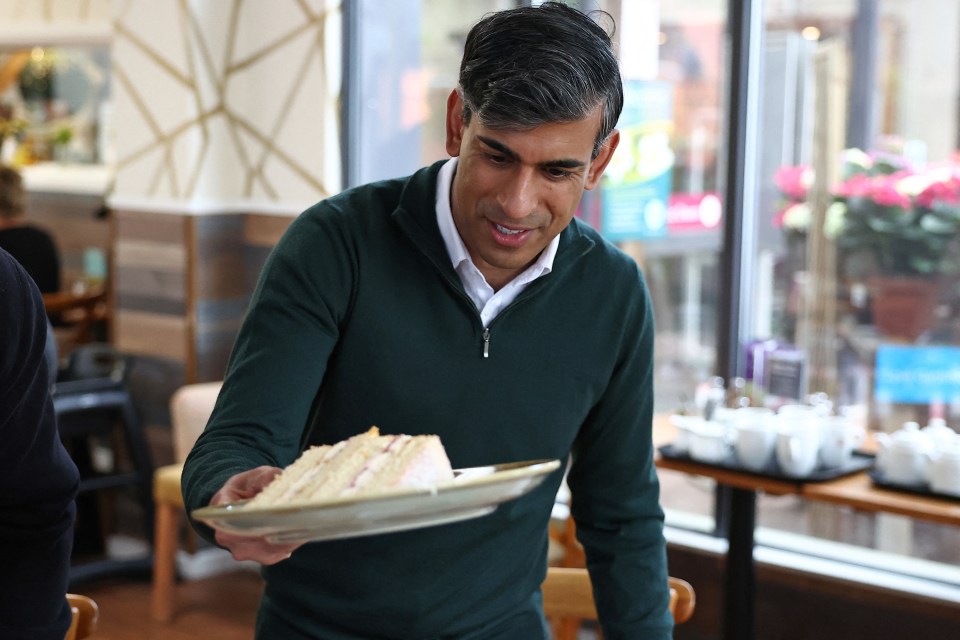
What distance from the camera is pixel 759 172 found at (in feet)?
13.3

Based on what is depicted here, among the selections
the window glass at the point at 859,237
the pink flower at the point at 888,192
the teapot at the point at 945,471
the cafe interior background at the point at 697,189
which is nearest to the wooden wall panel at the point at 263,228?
the cafe interior background at the point at 697,189

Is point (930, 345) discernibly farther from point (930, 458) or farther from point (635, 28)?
point (635, 28)

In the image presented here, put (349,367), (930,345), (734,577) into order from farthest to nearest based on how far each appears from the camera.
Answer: (930,345), (734,577), (349,367)

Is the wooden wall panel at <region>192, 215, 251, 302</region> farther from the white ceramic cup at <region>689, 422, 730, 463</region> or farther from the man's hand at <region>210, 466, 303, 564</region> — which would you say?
the man's hand at <region>210, 466, 303, 564</region>

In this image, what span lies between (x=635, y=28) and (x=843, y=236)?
1015 mm

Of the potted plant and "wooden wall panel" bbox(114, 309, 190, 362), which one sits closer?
the potted plant

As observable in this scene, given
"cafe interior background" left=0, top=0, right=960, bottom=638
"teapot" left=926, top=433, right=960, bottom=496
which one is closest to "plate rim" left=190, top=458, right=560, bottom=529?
"teapot" left=926, top=433, right=960, bottom=496

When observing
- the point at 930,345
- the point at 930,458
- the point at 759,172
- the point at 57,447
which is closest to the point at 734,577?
the point at 930,458

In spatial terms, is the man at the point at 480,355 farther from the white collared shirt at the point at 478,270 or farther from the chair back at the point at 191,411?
the chair back at the point at 191,411

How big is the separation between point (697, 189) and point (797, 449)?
1.28 m

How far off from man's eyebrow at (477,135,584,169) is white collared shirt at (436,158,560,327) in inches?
6.4

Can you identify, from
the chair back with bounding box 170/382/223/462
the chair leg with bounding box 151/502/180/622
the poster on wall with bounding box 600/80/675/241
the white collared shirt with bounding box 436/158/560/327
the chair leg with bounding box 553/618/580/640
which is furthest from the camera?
the chair leg with bounding box 151/502/180/622

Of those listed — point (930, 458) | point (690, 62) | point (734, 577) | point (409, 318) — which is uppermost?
point (690, 62)

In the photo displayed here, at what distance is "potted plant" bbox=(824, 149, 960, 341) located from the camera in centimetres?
371
